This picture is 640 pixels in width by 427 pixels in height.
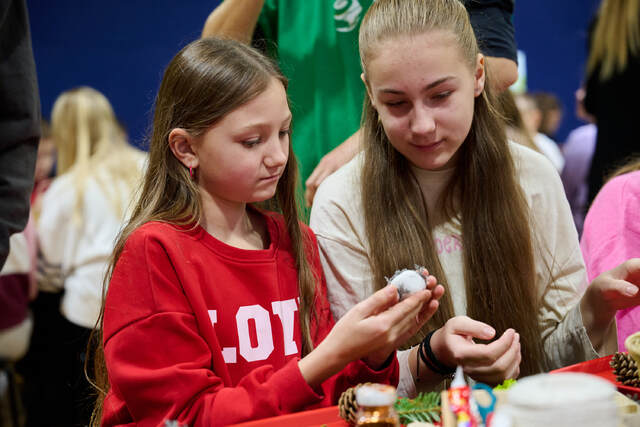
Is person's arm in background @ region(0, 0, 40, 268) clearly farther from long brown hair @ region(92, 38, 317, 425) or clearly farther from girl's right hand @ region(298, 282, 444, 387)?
girl's right hand @ region(298, 282, 444, 387)

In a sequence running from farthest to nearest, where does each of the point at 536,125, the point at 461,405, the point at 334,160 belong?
the point at 536,125, the point at 334,160, the point at 461,405

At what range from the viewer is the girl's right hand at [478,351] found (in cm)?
147

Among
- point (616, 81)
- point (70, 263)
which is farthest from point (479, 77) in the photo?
point (70, 263)

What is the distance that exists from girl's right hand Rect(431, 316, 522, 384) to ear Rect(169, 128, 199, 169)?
667 millimetres

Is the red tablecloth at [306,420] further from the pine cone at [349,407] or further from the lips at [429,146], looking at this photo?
the lips at [429,146]

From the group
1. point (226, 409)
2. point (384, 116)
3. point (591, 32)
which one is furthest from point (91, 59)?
point (226, 409)

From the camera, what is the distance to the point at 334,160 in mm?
2051

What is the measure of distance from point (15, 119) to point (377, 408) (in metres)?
1.00

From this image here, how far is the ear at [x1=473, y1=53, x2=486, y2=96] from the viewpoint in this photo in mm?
1854

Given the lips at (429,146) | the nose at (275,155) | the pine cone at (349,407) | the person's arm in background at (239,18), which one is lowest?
the pine cone at (349,407)

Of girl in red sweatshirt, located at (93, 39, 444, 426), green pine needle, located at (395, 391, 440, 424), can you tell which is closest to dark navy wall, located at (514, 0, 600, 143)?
girl in red sweatshirt, located at (93, 39, 444, 426)

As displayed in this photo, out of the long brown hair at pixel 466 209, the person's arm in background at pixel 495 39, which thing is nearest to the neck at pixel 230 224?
the long brown hair at pixel 466 209

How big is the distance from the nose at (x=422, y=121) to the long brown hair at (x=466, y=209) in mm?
184

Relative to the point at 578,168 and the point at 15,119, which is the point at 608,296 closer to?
the point at 15,119
